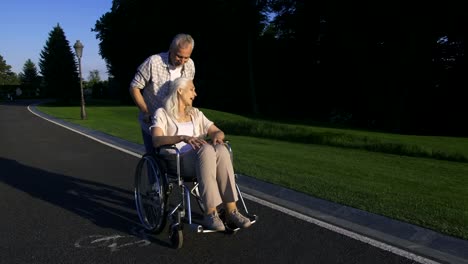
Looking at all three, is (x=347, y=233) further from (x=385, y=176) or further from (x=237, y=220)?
(x=385, y=176)

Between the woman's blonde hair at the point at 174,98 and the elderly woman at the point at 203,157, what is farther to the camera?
the woman's blonde hair at the point at 174,98

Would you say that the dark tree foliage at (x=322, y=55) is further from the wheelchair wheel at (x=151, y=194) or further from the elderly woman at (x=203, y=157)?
the wheelchair wheel at (x=151, y=194)

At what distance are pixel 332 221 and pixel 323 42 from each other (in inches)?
1329

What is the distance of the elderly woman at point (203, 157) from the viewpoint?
448 cm

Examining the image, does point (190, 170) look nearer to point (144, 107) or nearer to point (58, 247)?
point (144, 107)

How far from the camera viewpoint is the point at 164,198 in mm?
4652

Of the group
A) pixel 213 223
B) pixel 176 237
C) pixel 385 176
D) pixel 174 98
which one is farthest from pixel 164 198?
pixel 385 176

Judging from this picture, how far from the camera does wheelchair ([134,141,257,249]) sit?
448 centimetres

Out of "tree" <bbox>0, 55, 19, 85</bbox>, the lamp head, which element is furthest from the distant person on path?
"tree" <bbox>0, 55, 19, 85</bbox>

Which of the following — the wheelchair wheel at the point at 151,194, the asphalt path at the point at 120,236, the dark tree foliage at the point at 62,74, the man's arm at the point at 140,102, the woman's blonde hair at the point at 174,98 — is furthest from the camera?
the dark tree foliage at the point at 62,74

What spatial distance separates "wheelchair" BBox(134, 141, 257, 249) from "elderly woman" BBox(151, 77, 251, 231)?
96mm

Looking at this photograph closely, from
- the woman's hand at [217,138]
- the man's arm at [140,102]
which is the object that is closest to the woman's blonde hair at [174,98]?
the man's arm at [140,102]

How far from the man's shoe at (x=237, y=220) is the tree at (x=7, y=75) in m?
130

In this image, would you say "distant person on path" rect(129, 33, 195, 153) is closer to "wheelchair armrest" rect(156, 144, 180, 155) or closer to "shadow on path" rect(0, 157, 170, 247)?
"wheelchair armrest" rect(156, 144, 180, 155)
